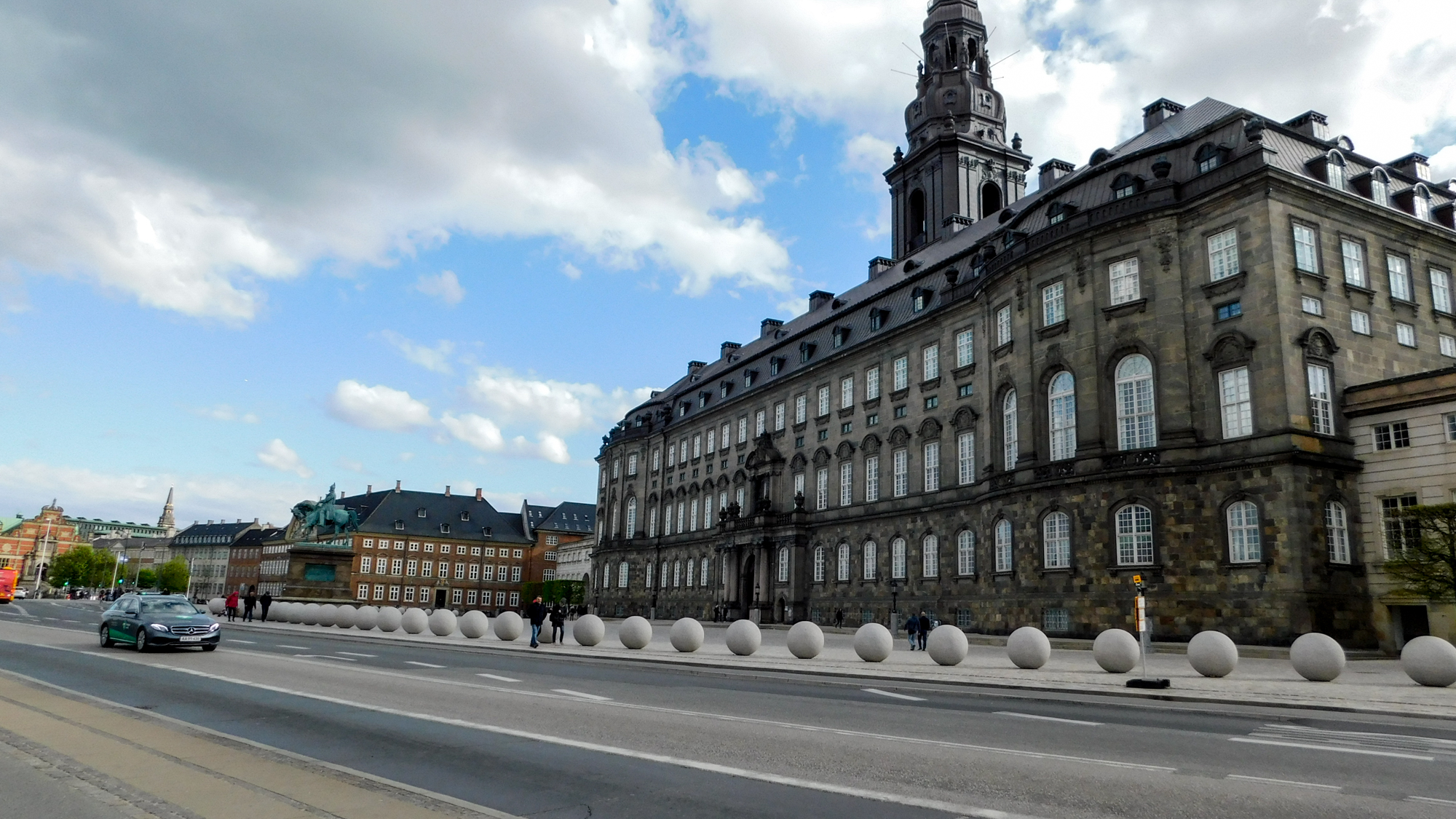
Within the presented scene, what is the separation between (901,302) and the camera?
187 ft

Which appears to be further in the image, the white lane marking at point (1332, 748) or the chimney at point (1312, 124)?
the chimney at point (1312, 124)

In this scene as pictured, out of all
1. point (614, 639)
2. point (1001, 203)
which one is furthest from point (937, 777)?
point (1001, 203)

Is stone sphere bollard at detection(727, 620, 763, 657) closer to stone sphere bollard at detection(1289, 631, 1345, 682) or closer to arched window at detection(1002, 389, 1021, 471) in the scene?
stone sphere bollard at detection(1289, 631, 1345, 682)

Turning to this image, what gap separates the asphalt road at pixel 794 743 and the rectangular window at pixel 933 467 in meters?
31.2

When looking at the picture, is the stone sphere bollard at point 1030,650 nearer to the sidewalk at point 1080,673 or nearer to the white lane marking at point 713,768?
the sidewalk at point 1080,673

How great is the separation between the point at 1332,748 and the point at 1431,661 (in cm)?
1120

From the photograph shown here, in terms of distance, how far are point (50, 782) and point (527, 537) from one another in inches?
5141

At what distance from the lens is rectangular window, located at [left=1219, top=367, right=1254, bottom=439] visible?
3444 cm

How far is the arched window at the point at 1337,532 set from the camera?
108ft

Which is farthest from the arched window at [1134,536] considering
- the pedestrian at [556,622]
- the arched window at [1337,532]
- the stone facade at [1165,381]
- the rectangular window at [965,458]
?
the pedestrian at [556,622]

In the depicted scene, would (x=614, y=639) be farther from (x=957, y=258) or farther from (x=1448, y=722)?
(x=1448, y=722)


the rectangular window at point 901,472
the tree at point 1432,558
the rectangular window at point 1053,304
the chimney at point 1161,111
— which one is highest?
the chimney at point 1161,111

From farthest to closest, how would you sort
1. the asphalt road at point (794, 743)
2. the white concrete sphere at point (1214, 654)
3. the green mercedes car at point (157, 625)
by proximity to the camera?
the green mercedes car at point (157, 625)
the white concrete sphere at point (1214, 654)
the asphalt road at point (794, 743)

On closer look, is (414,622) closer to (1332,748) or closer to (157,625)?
(157,625)
